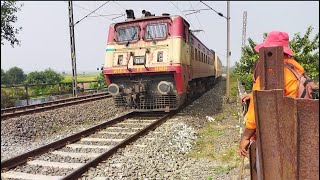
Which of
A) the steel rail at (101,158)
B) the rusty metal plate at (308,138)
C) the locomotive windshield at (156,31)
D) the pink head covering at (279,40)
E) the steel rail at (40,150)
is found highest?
the locomotive windshield at (156,31)

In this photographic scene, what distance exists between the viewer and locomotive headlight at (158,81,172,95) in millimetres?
10427

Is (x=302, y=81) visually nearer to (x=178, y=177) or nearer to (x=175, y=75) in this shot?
(x=178, y=177)

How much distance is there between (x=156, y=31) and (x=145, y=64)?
123 cm

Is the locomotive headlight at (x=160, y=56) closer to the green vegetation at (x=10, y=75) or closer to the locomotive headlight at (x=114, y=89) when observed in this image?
the locomotive headlight at (x=114, y=89)

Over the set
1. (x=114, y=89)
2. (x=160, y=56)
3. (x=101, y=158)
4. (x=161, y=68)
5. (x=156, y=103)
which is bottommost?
(x=101, y=158)

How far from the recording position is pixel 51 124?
8.79 meters

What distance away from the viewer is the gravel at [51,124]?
19.8ft

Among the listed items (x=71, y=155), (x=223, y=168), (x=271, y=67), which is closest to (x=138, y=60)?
(x=71, y=155)

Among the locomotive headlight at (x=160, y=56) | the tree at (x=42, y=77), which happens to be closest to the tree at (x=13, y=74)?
the locomotive headlight at (x=160, y=56)

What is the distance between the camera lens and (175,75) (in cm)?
1045

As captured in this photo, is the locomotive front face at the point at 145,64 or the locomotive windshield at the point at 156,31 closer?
the locomotive front face at the point at 145,64

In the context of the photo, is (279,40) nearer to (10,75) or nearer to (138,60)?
(10,75)

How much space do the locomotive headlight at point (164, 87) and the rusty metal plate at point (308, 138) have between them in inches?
331

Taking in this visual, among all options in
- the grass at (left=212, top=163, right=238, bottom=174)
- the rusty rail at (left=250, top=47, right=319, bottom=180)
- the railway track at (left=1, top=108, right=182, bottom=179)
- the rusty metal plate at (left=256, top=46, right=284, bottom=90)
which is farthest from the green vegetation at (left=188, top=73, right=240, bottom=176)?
the rusty metal plate at (left=256, top=46, right=284, bottom=90)
